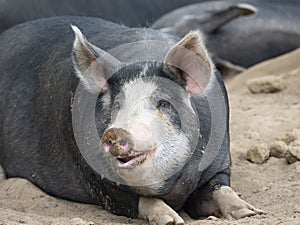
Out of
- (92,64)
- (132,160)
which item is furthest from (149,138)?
(92,64)

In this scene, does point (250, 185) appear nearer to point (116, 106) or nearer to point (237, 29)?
point (116, 106)

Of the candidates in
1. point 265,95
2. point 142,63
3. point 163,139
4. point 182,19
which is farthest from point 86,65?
point 182,19

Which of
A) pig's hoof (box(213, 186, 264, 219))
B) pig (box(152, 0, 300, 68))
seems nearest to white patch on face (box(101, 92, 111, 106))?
pig's hoof (box(213, 186, 264, 219))

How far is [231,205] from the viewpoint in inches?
147

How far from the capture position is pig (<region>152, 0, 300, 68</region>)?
726 centimetres

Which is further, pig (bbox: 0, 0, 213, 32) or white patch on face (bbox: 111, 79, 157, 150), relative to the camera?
pig (bbox: 0, 0, 213, 32)

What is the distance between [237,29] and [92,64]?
381cm

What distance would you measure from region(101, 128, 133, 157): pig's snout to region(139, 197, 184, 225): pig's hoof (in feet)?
1.29

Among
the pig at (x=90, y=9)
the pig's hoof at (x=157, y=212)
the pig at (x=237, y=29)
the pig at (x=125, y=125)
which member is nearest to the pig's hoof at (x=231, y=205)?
the pig at (x=125, y=125)

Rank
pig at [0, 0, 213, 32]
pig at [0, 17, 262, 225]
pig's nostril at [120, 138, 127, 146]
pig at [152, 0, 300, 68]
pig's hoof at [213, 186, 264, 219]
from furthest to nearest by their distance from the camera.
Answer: pig at [152, 0, 300, 68]
pig at [0, 0, 213, 32]
pig's hoof at [213, 186, 264, 219]
pig at [0, 17, 262, 225]
pig's nostril at [120, 138, 127, 146]

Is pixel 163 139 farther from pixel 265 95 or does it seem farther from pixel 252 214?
pixel 265 95

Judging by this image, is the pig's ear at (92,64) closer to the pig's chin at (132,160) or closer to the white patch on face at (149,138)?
the white patch on face at (149,138)

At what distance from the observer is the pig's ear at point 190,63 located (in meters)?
3.57

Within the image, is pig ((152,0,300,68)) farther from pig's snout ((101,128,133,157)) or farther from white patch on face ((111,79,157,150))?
pig's snout ((101,128,133,157))
